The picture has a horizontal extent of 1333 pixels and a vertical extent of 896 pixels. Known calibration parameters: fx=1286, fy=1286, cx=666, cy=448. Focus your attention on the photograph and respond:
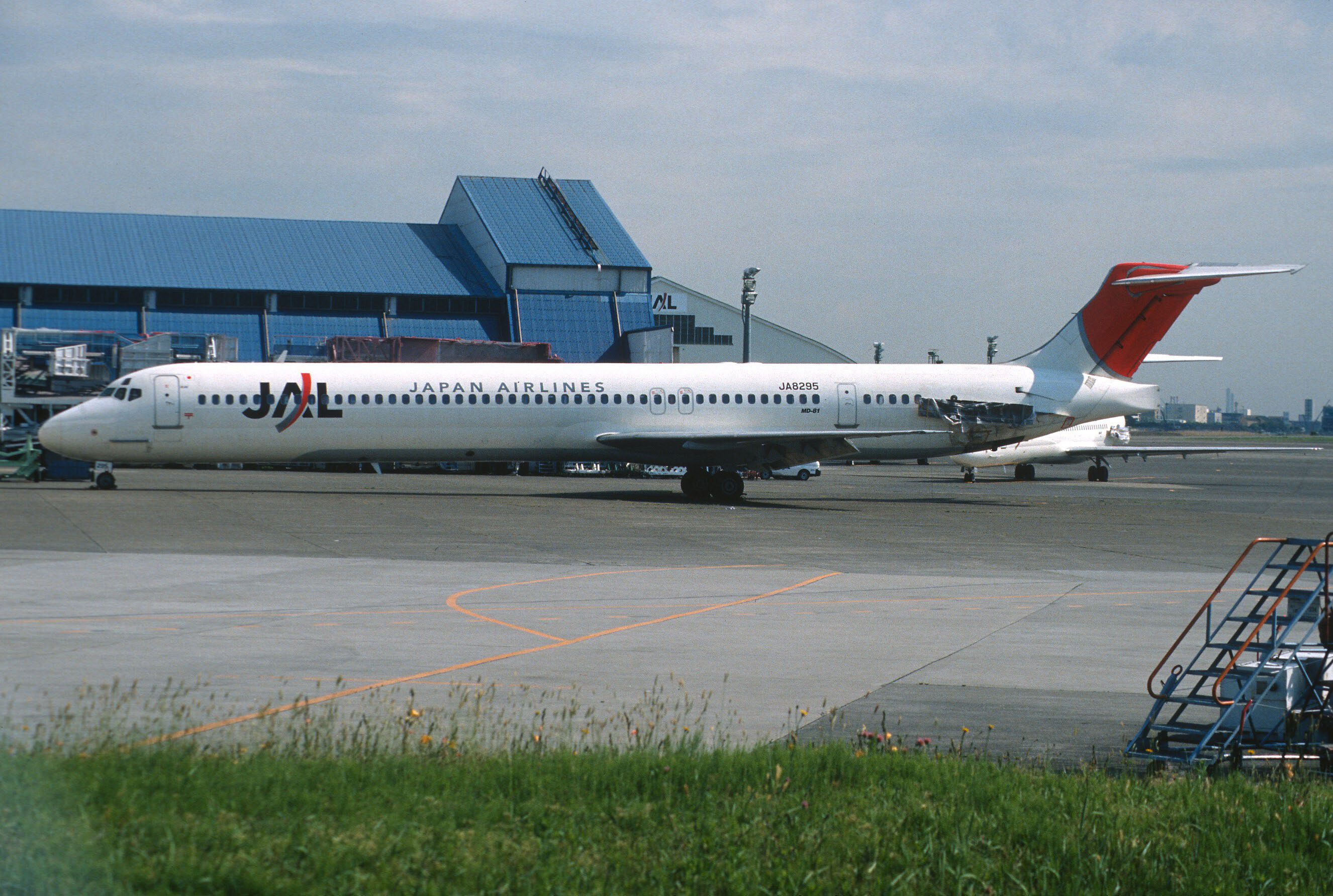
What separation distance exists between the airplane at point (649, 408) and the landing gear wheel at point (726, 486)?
0.06m

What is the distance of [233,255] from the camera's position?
8119 centimetres

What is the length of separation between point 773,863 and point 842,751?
74.3 inches

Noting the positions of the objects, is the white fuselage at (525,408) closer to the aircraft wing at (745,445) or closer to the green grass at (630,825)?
the aircraft wing at (745,445)

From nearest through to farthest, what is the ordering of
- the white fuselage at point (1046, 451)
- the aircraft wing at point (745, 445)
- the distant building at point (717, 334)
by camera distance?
the aircraft wing at point (745, 445) → the white fuselage at point (1046, 451) → the distant building at point (717, 334)

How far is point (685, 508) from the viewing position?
33906 millimetres

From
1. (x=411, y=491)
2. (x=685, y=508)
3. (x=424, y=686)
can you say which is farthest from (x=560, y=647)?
(x=411, y=491)

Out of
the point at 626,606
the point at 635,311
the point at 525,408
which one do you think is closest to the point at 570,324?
the point at 635,311

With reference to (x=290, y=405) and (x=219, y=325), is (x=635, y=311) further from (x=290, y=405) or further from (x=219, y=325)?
(x=290, y=405)

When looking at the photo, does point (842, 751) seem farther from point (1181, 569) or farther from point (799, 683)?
point (1181, 569)

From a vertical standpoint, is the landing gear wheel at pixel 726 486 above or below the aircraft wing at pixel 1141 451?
below

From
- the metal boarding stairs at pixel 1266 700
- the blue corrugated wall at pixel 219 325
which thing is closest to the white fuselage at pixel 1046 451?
the blue corrugated wall at pixel 219 325

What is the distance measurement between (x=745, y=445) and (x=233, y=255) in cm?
5528

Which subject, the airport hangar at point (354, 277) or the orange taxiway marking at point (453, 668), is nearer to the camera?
the orange taxiway marking at point (453, 668)

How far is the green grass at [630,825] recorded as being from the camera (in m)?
5.81
